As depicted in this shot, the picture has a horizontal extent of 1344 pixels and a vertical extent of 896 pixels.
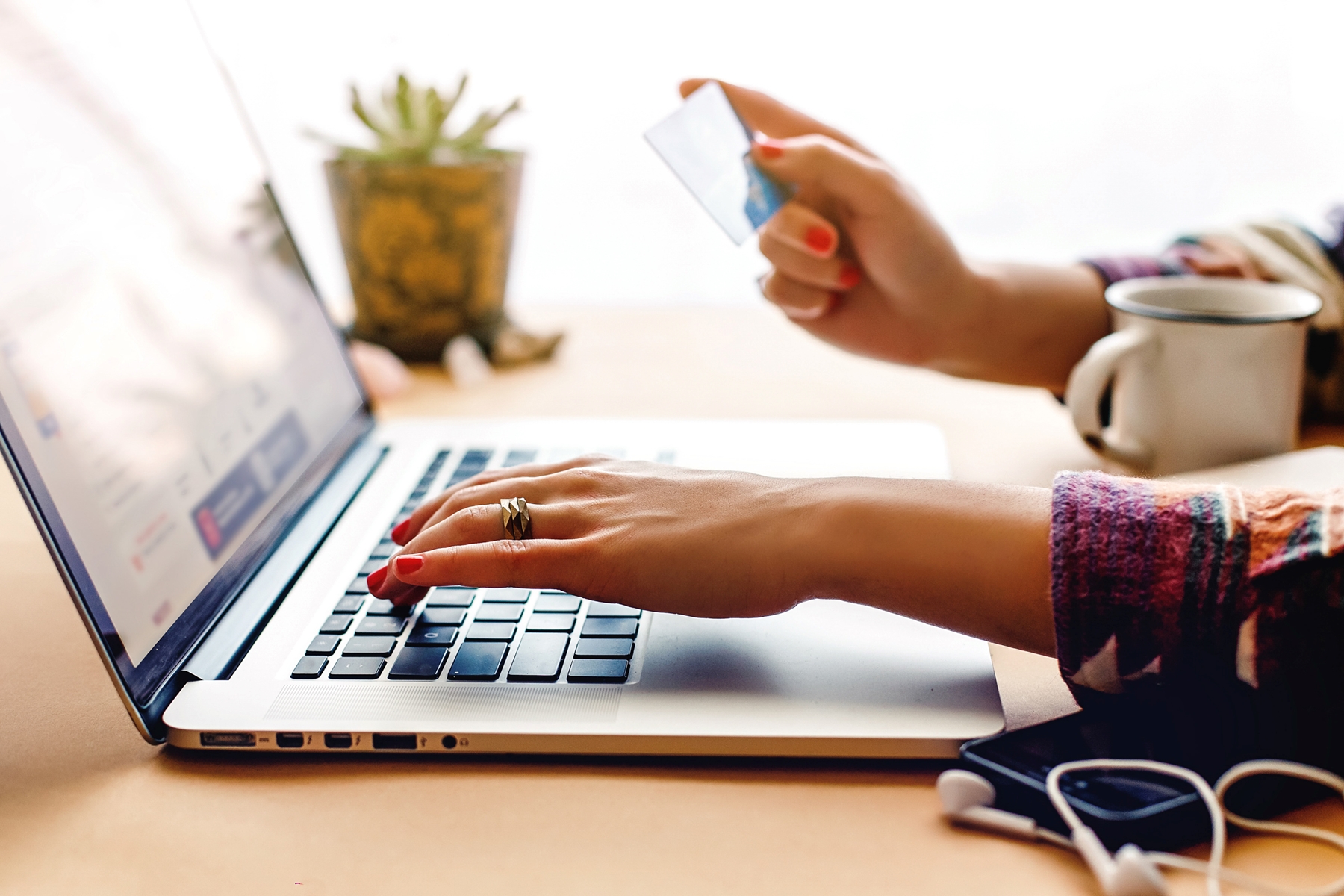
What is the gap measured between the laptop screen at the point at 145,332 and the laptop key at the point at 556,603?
16 cm

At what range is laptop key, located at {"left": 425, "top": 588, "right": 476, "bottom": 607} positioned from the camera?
1.71 feet

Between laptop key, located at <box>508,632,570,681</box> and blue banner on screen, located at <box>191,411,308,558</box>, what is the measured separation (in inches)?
7.4

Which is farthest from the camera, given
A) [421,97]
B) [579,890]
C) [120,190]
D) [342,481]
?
[421,97]

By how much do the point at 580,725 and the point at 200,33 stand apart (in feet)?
1.87

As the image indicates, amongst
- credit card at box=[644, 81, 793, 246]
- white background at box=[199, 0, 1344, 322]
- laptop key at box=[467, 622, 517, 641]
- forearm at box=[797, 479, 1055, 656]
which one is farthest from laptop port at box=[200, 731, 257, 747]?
white background at box=[199, 0, 1344, 322]

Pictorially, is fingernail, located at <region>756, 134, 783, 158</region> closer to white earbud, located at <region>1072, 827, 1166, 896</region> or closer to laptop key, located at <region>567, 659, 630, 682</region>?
laptop key, located at <region>567, 659, 630, 682</region>

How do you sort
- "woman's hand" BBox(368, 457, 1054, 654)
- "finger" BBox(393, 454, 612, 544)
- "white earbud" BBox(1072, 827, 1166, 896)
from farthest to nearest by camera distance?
"finger" BBox(393, 454, 612, 544)
"woman's hand" BBox(368, 457, 1054, 654)
"white earbud" BBox(1072, 827, 1166, 896)

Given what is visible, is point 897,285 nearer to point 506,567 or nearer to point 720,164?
point 720,164

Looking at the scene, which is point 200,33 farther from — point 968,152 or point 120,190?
point 968,152

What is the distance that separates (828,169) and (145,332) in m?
0.44

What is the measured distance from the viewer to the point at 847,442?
758 mm

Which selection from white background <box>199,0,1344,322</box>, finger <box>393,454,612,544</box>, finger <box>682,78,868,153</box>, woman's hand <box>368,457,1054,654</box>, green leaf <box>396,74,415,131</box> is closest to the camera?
woman's hand <box>368,457,1054,654</box>

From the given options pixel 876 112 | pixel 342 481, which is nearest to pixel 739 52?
pixel 876 112

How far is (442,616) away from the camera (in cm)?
51
